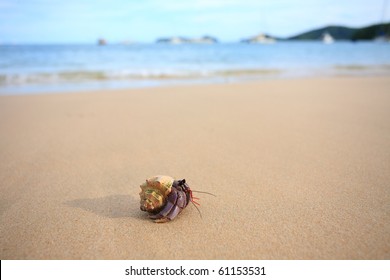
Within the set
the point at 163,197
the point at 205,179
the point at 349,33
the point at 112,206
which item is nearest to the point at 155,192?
the point at 163,197

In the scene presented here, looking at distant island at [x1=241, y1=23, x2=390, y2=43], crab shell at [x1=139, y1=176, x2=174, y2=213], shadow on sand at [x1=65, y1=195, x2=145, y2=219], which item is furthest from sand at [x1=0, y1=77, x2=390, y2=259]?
distant island at [x1=241, y1=23, x2=390, y2=43]

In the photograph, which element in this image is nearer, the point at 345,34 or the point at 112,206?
the point at 112,206

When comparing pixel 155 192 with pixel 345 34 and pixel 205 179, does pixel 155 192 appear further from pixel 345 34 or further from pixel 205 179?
pixel 345 34

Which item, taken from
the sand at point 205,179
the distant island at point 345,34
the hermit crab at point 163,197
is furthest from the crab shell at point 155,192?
the distant island at point 345,34

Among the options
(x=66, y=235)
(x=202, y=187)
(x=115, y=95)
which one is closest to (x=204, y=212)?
(x=202, y=187)
